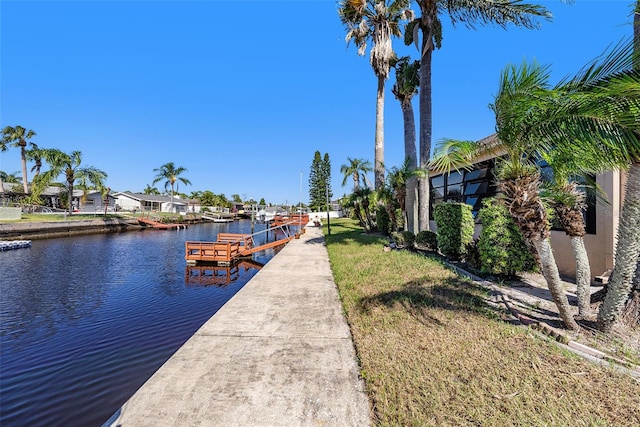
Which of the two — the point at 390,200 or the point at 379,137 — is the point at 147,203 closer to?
the point at 379,137

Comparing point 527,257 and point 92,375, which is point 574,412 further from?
point 92,375

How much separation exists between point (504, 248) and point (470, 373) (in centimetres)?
502

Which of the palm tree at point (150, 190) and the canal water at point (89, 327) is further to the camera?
the palm tree at point (150, 190)

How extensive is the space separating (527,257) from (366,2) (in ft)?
58.6

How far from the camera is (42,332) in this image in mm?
6844

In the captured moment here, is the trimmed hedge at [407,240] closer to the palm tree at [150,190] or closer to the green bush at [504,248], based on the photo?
the green bush at [504,248]

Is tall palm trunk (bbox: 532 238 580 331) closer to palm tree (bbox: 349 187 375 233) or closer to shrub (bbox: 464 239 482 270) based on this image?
shrub (bbox: 464 239 482 270)

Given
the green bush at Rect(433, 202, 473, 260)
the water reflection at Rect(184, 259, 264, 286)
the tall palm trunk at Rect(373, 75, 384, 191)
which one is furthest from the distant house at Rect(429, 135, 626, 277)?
the tall palm trunk at Rect(373, 75, 384, 191)

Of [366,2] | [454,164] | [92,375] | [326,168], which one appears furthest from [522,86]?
[326,168]

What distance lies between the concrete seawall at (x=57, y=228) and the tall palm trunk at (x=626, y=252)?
3476 centimetres

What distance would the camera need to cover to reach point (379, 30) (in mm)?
17531

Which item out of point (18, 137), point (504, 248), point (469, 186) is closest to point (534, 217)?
point (504, 248)

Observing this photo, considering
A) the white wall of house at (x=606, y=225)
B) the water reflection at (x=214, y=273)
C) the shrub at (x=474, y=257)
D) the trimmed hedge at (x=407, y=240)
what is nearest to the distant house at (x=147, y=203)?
the water reflection at (x=214, y=273)

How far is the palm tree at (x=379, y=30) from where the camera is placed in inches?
676
